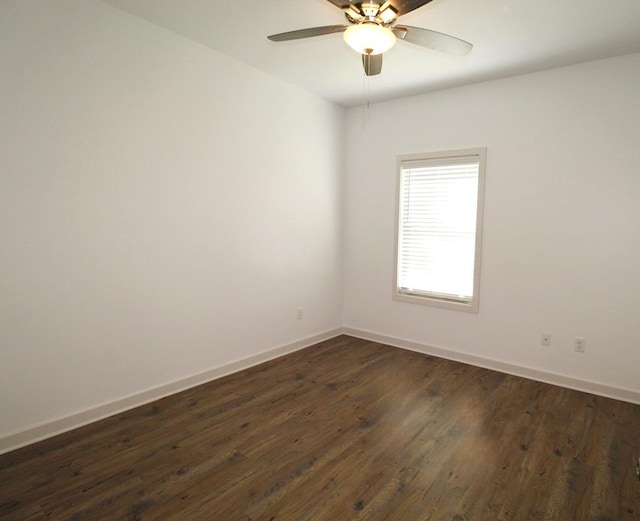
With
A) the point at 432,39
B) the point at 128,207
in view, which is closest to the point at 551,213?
the point at 432,39

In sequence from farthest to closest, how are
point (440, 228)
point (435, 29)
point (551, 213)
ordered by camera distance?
point (440, 228) → point (551, 213) → point (435, 29)

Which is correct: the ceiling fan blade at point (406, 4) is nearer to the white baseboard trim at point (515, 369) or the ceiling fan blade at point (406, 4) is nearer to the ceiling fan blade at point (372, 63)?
the ceiling fan blade at point (372, 63)

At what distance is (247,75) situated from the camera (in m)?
3.48

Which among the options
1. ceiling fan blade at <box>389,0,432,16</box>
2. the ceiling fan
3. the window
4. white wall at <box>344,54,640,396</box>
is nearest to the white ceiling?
white wall at <box>344,54,640,396</box>

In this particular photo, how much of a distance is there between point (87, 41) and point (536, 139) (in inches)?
143

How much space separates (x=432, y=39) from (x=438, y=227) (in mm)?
2188

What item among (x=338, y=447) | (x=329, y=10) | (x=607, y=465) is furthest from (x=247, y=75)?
(x=607, y=465)

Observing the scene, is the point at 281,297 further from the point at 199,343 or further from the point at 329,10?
the point at 329,10

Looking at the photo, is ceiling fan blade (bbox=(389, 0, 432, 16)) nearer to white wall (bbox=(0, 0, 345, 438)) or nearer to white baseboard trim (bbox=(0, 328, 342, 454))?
white wall (bbox=(0, 0, 345, 438))

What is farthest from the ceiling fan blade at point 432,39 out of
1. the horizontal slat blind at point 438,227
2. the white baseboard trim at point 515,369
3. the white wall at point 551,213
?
the white baseboard trim at point 515,369

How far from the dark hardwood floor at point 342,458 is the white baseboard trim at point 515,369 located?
0.37ft

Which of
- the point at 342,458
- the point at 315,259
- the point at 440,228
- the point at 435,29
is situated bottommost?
the point at 342,458

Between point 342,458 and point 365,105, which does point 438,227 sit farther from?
point 342,458

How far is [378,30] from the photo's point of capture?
2.00 m
